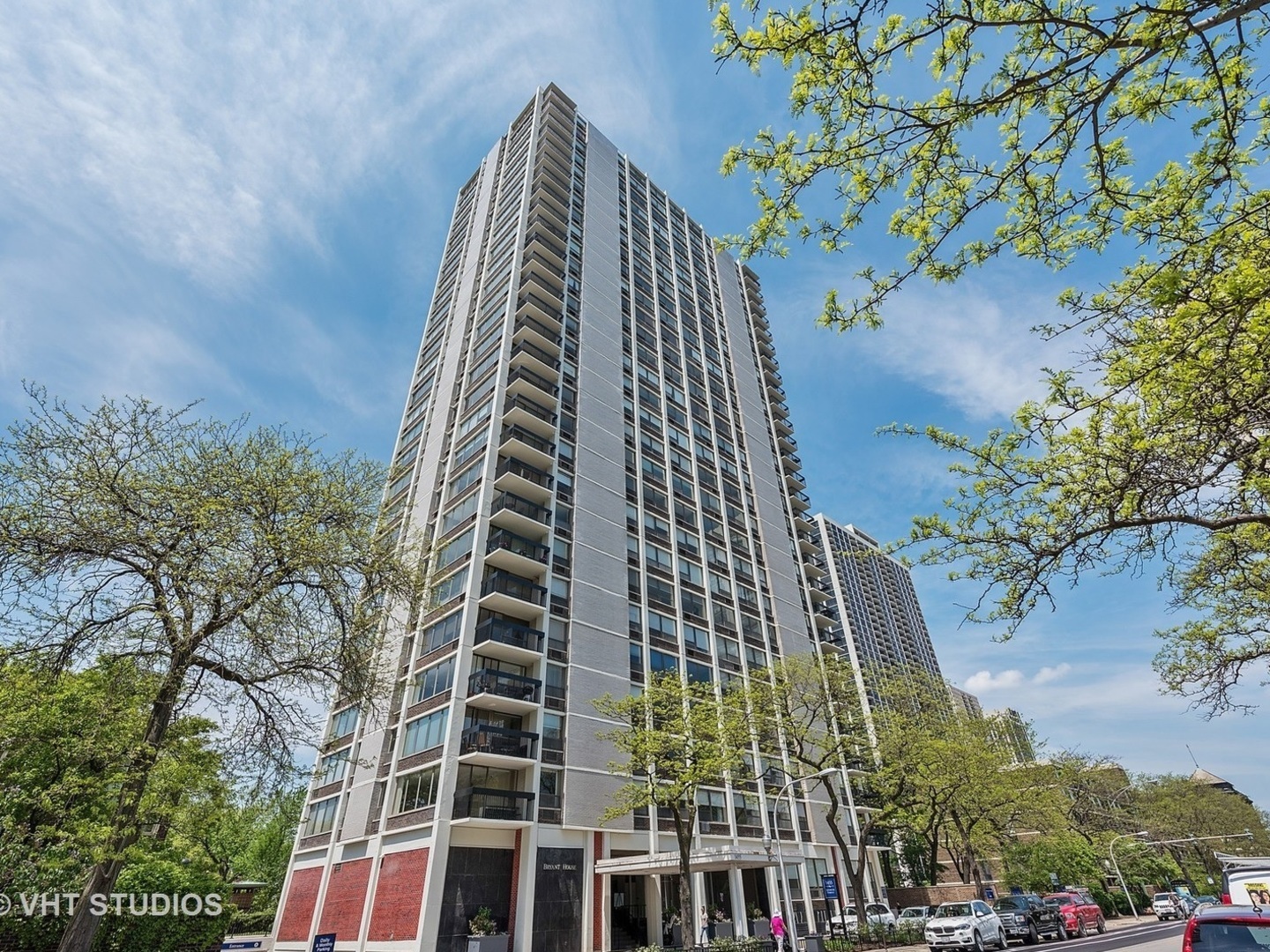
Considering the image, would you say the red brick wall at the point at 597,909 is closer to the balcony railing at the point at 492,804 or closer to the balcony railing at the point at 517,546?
the balcony railing at the point at 492,804

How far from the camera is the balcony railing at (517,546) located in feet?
109

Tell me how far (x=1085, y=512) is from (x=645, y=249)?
5457cm

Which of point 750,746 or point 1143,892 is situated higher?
point 750,746

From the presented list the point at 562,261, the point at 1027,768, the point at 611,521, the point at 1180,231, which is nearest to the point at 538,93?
the point at 562,261

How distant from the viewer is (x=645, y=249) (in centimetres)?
5844

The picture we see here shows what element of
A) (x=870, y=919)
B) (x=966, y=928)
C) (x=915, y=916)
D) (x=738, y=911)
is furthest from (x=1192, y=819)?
(x=966, y=928)

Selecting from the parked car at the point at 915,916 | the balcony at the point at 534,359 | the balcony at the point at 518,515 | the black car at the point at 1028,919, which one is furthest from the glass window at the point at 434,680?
the black car at the point at 1028,919

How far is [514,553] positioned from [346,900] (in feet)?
56.9

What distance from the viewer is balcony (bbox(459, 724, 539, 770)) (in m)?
27.5

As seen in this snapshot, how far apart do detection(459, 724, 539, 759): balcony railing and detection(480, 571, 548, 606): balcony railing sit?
651 centimetres

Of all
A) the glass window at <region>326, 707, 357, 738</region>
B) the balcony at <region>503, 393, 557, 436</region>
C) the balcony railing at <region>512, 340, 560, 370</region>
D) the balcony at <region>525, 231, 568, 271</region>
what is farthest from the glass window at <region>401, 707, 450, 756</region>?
the balcony at <region>525, 231, 568, 271</region>

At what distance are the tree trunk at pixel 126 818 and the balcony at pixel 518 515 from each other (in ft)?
70.3

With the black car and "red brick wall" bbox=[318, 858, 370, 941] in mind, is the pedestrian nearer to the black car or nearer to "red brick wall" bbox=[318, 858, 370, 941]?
the black car

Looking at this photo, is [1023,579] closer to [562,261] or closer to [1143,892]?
[562,261]
